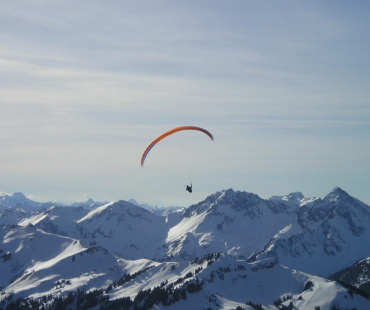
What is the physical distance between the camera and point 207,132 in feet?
446

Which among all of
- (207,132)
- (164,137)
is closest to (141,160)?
(164,137)

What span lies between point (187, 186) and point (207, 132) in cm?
1455

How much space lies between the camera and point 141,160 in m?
136

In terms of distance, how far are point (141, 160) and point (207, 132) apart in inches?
711

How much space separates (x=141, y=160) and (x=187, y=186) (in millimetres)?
13418

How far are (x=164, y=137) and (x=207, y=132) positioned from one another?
10937mm

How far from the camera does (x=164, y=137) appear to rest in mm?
134625

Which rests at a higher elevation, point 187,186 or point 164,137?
point 164,137

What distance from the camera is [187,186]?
439 feet

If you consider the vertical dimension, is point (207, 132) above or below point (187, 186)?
above

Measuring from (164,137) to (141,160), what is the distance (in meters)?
8.31

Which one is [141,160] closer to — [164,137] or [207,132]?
[164,137]
